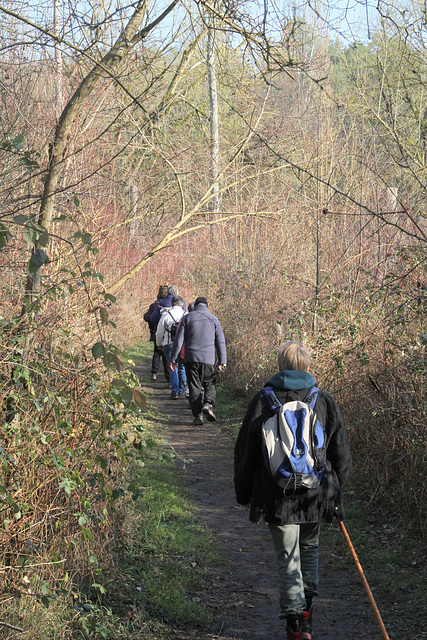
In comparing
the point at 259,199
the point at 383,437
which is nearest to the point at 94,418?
the point at 383,437

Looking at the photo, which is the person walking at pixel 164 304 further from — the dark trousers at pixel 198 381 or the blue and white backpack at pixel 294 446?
the blue and white backpack at pixel 294 446

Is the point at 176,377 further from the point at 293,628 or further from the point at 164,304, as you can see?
the point at 293,628

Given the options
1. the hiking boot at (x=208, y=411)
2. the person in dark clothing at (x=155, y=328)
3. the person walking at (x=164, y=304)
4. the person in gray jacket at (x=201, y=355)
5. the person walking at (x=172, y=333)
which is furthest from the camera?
the person in dark clothing at (x=155, y=328)

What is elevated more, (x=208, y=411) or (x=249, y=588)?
(x=208, y=411)

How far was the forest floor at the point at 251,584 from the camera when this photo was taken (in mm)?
4410

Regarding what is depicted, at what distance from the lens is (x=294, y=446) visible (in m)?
3.73

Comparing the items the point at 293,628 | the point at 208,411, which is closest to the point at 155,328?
the point at 208,411

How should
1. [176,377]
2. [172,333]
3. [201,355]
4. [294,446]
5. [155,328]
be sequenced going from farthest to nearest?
[155,328]
[176,377]
[172,333]
[201,355]
[294,446]

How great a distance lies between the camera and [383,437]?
646cm

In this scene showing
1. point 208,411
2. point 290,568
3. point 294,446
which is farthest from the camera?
point 208,411

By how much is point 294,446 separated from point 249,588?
6.40ft

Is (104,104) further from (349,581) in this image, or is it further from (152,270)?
(152,270)

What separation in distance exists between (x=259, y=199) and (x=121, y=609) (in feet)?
34.7

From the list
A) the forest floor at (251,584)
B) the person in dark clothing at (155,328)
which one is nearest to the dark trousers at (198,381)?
the forest floor at (251,584)
